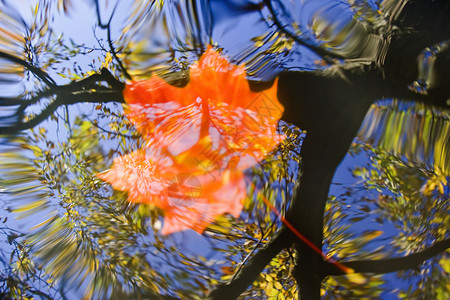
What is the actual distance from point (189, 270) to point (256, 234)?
26cm

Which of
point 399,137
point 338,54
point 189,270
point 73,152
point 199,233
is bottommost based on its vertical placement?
point 189,270

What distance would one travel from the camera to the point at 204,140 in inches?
36.9

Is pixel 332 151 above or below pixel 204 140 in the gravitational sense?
below

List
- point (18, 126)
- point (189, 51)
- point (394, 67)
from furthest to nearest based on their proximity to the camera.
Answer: point (18, 126), point (189, 51), point (394, 67)

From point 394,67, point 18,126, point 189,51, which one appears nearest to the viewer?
point 394,67

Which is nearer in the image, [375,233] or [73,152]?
[375,233]

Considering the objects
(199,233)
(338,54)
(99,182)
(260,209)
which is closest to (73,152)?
(99,182)

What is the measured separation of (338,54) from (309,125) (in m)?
0.23

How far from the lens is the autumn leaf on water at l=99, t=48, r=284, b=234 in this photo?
0.92 metres

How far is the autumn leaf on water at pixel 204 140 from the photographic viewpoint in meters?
0.92

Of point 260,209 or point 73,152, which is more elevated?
point 73,152

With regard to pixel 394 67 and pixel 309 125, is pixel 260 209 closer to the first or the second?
pixel 309 125

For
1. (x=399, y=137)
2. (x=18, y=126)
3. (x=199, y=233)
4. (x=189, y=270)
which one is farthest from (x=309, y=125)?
(x=18, y=126)

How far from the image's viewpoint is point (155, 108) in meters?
0.98
